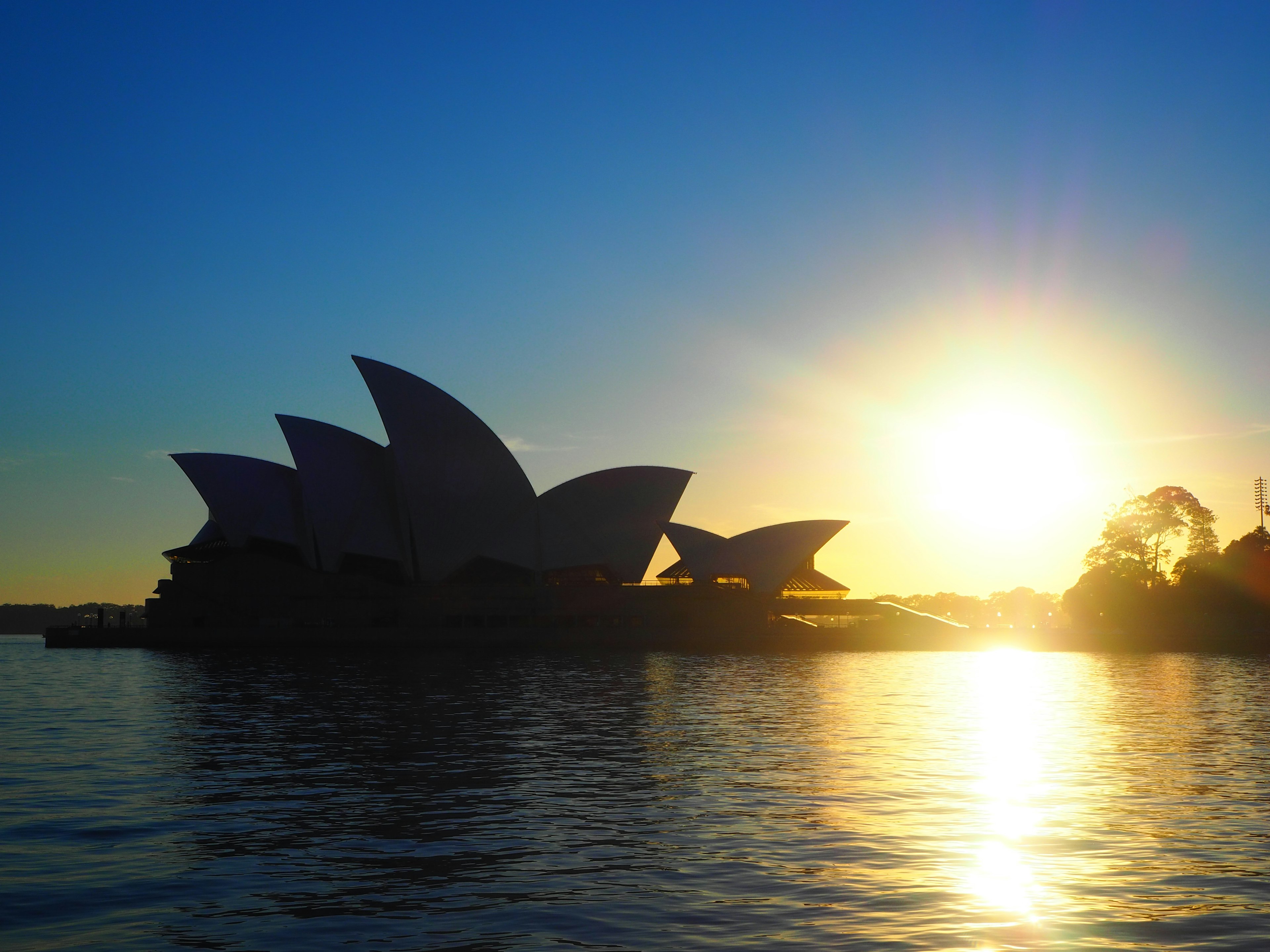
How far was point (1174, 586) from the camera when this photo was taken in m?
87.3

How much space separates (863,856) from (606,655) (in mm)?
55817

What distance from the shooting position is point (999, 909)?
31.4 ft

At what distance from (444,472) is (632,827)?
5876cm

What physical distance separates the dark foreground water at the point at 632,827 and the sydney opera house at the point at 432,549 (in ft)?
134

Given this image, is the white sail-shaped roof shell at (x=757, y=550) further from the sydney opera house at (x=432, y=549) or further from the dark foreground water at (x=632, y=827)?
the dark foreground water at (x=632, y=827)

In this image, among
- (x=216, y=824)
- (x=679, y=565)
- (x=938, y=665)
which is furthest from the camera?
(x=679, y=565)

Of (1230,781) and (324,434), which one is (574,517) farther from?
(1230,781)

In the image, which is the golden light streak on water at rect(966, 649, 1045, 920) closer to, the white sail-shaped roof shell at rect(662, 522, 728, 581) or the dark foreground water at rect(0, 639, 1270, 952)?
the dark foreground water at rect(0, 639, 1270, 952)

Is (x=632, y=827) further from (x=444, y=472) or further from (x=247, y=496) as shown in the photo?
(x=247, y=496)

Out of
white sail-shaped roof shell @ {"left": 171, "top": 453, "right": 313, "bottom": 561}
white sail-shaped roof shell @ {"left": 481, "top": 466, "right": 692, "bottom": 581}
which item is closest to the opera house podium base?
white sail-shaped roof shell @ {"left": 481, "top": 466, "right": 692, "bottom": 581}

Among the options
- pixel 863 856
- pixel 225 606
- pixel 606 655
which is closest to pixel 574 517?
pixel 606 655

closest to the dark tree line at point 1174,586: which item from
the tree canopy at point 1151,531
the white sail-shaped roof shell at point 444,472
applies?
the tree canopy at point 1151,531

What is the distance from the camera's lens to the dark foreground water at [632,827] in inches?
359

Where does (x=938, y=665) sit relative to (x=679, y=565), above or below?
below
